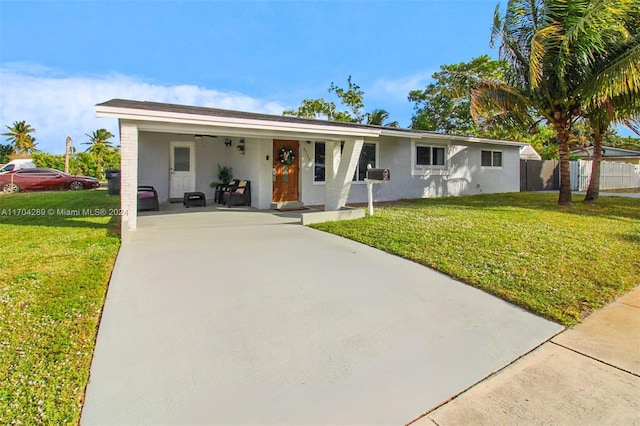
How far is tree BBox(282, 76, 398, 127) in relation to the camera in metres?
27.0

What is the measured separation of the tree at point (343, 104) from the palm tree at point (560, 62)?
1640 centimetres

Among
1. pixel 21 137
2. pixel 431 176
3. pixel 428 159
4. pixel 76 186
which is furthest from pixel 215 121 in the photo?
pixel 21 137

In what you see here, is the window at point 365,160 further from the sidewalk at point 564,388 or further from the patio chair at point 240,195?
the sidewalk at point 564,388

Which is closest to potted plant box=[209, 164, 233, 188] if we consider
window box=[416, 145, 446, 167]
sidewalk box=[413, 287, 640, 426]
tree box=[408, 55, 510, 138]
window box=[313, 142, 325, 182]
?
window box=[313, 142, 325, 182]

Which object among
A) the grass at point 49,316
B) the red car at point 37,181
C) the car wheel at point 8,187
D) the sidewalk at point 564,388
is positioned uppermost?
the red car at point 37,181

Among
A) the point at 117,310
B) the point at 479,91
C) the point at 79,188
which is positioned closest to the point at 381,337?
the point at 117,310

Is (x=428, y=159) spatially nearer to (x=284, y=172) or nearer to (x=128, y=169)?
(x=284, y=172)

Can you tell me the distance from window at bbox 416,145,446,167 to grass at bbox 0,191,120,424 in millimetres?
10588

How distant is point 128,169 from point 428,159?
35.6 ft

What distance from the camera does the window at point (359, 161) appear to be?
37.7 ft

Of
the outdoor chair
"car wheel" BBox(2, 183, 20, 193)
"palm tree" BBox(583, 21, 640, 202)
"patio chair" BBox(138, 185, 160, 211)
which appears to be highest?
"palm tree" BBox(583, 21, 640, 202)

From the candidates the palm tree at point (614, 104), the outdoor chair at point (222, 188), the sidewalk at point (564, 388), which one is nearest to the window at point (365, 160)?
the outdoor chair at point (222, 188)

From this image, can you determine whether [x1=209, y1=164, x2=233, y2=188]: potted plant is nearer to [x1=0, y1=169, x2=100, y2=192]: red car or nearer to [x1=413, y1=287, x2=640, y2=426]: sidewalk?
[x1=0, y1=169, x2=100, y2=192]: red car

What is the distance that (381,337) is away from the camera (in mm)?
2971
